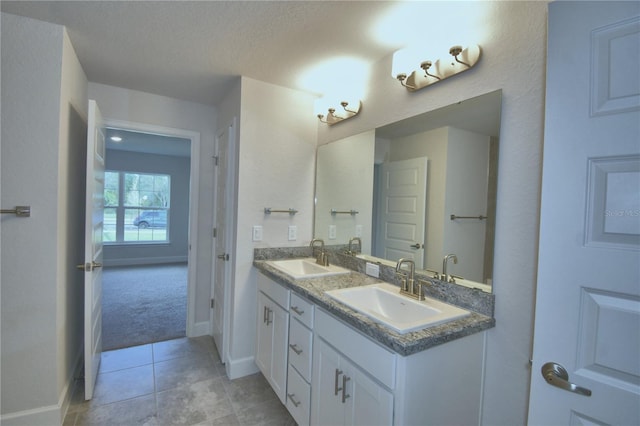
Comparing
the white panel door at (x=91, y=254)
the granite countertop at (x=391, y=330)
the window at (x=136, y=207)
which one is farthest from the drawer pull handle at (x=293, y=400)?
the window at (x=136, y=207)

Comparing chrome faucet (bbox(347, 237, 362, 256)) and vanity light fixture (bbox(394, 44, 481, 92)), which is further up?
vanity light fixture (bbox(394, 44, 481, 92))

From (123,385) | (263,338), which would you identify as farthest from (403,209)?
(123,385)

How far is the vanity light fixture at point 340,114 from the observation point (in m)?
2.20

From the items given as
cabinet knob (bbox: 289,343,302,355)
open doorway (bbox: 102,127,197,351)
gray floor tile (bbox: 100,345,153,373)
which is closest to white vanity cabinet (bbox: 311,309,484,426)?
cabinet knob (bbox: 289,343,302,355)

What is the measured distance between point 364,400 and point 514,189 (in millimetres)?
1090

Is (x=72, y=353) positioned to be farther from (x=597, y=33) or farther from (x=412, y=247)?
(x=597, y=33)

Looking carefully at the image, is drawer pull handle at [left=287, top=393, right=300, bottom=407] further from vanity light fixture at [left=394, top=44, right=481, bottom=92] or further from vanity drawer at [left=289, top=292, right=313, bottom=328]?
vanity light fixture at [left=394, top=44, right=481, bottom=92]

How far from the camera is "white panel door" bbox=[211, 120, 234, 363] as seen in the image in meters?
2.49

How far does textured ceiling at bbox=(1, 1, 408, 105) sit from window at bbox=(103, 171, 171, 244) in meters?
4.55

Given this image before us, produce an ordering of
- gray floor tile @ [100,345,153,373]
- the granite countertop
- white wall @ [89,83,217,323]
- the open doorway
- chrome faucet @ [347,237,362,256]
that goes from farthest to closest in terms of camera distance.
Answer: the open doorway, white wall @ [89,83,217,323], gray floor tile @ [100,345,153,373], chrome faucet @ [347,237,362,256], the granite countertop

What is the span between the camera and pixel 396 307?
5.12 feet

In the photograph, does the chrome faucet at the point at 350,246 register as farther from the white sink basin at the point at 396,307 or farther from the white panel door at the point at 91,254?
the white panel door at the point at 91,254

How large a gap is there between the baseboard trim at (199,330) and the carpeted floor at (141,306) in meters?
0.12

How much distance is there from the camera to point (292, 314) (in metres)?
1.81
